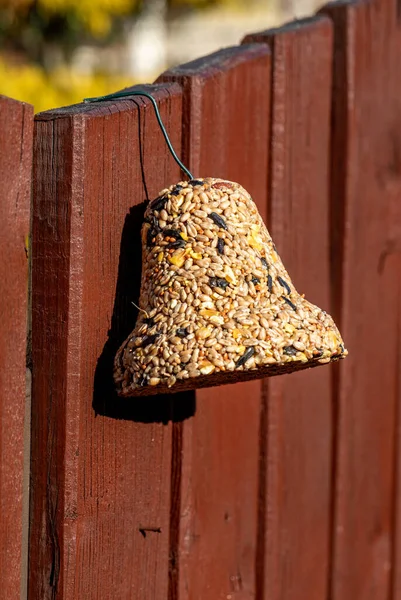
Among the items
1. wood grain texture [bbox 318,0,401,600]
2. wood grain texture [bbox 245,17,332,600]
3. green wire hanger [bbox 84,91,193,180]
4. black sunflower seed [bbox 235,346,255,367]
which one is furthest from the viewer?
wood grain texture [bbox 318,0,401,600]

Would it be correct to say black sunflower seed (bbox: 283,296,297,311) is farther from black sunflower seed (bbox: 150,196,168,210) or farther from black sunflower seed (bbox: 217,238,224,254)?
black sunflower seed (bbox: 150,196,168,210)

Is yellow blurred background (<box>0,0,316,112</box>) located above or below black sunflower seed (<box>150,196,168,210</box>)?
above

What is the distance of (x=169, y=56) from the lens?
1095cm

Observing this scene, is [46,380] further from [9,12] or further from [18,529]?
[9,12]

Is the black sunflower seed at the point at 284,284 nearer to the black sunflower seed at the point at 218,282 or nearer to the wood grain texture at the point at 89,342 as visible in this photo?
the black sunflower seed at the point at 218,282

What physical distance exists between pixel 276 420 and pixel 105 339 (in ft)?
1.95

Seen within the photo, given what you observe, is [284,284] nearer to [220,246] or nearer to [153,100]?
[220,246]

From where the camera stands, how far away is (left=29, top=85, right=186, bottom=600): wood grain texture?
1346 millimetres

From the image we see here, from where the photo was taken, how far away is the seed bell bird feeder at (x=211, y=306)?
1.25 m

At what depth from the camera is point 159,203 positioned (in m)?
1.39

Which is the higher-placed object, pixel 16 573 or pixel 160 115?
pixel 160 115

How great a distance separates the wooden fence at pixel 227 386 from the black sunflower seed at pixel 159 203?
0.06 m

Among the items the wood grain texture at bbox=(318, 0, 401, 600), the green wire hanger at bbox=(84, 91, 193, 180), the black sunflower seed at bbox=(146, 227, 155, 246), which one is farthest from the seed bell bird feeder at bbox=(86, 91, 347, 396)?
the wood grain texture at bbox=(318, 0, 401, 600)

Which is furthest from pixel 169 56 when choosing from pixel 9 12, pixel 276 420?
pixel 276 420
